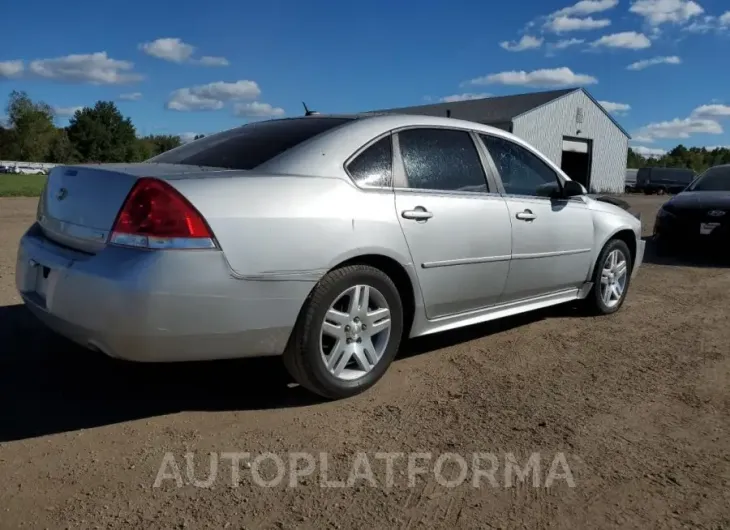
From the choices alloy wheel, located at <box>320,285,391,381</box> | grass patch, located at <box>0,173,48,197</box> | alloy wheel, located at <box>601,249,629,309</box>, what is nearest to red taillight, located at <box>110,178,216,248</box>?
alloy wheel, located at <box>320,285,391,381</box>

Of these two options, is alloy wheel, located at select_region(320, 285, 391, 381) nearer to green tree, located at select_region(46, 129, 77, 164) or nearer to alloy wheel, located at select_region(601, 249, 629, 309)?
alloy wheel, located at select_region(601, 249, 629, 309)

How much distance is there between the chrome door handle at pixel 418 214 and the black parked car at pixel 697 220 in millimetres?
6488

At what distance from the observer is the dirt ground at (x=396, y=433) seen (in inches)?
94.1

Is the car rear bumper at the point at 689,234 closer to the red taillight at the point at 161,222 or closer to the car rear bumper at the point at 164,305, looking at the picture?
the car rear bumper at the point at 164,305

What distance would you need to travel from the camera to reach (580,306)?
544 centimetres

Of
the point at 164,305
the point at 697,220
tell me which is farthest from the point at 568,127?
the point at 164,305

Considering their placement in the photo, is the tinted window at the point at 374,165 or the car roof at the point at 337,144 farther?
the tinted window at the point at 374,165

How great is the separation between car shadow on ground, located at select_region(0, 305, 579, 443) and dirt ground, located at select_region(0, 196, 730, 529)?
0.01m

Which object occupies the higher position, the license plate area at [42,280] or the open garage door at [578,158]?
the open garage door at [578,158]

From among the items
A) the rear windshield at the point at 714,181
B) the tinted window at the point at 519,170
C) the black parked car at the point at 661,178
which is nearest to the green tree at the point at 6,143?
the black parked car at the point at 661,178

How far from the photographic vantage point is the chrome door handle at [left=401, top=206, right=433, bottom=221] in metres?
3.60

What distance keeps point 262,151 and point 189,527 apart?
1.99m

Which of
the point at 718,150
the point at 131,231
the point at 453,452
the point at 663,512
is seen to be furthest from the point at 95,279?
the point at 718,150

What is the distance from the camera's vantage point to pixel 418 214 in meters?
3.66
